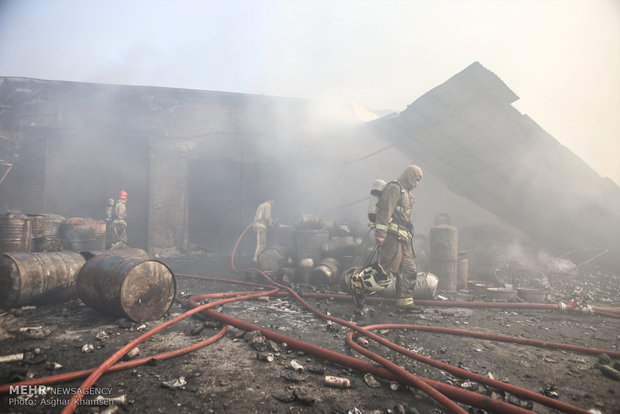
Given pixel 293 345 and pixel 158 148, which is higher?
pixel 158 148

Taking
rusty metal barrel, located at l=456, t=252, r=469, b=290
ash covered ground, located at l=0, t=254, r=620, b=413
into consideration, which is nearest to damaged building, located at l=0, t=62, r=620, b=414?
ash covered ground, located at l=0, t=254, r=620, b=413

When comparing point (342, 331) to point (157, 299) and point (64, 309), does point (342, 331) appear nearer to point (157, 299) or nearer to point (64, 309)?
point (157, 299)

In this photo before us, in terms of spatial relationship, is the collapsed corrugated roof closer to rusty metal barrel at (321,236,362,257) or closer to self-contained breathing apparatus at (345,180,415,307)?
self-contained breathing apparatus at (345,180,415,307)

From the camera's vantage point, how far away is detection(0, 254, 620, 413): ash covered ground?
6.70ft

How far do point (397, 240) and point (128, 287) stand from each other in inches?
146

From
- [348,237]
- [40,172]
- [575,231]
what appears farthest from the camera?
[40,172]

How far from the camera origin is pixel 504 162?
7043mm

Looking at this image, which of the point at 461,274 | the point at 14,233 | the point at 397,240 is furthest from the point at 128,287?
the point at 461,274

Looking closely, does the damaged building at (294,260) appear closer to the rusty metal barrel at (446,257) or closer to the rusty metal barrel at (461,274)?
the rusty metal barrel at (446,257)

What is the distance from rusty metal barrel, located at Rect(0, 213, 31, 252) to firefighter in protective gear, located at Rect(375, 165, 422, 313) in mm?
7069

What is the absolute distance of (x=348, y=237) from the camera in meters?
6.95

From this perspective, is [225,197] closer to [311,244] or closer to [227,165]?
[227,165]

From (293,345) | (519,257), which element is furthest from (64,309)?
(519,257)

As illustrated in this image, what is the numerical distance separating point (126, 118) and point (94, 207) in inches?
130
